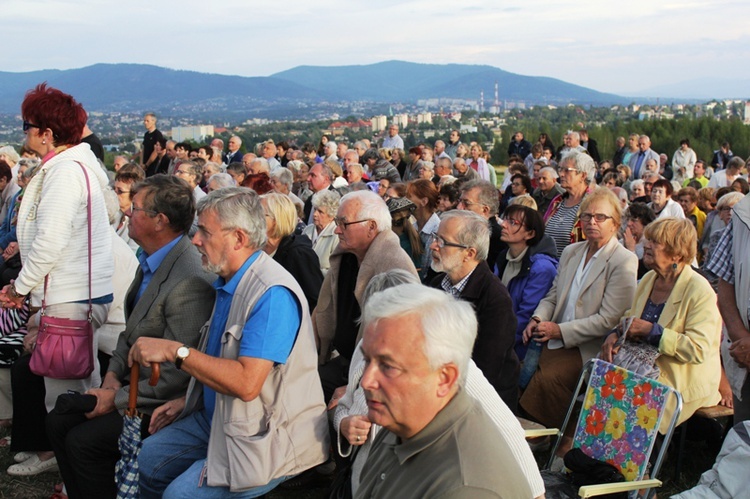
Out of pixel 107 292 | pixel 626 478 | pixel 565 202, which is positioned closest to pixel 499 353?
pixel 626 478

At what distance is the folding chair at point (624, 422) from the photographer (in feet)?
11.2

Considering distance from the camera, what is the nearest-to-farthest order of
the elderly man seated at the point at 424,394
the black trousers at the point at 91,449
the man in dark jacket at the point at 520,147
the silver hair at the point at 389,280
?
1. the elderly man seated at the point at 424,394
2. the silver hair at the point at 389,280
3. the black trousers at the point at 91,449
4. the man in dark jacket at the point at 520,147

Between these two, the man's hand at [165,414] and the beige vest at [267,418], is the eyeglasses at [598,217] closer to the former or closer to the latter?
the beige vest at [267,418]

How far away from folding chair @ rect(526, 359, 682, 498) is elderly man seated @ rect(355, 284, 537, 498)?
159 cm

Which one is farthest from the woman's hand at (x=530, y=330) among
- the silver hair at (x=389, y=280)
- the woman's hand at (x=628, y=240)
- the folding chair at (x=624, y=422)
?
the woman's hand at (x=628, y=240)

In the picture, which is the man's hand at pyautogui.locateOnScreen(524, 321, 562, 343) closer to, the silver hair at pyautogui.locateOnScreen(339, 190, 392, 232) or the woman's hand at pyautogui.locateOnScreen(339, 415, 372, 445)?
the silver hair at pyautogui.locateOnScreen(339, 190, 392, 232)

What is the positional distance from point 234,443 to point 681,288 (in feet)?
8.78

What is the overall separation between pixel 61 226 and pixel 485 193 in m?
3.32

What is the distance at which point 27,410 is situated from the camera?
464 cm

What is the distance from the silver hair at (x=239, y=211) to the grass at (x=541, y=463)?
1.77 m

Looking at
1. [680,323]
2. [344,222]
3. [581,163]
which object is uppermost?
[581,163]

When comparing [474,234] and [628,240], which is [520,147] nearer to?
[628,240]

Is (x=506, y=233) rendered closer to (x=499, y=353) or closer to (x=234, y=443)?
(x=499, y=353)

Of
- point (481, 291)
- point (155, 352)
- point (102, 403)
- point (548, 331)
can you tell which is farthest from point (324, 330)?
point (155, 352)
